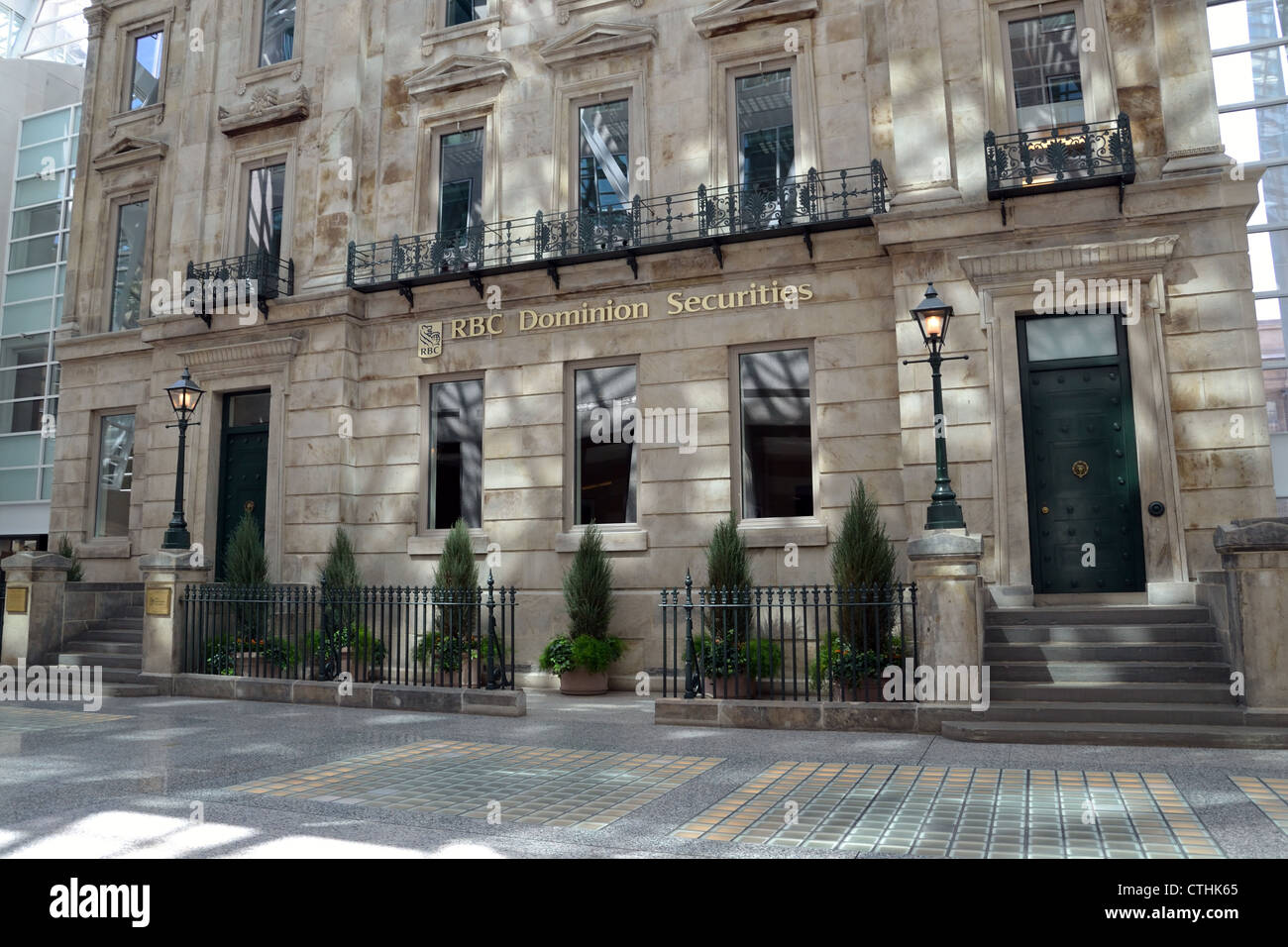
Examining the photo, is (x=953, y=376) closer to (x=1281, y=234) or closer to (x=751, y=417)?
(x=751, y=417)

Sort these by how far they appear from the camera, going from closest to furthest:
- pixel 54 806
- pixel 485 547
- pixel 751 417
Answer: pixel 54 806 < pixel 751 417 < pixel 485 547

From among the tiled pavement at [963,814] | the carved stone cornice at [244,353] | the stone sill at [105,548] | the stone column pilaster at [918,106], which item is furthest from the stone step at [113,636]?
the stone column pilaster at [918,106]

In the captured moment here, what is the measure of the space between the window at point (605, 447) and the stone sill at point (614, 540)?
30cm

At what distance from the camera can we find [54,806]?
6.49 m

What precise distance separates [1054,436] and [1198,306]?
2.57 m

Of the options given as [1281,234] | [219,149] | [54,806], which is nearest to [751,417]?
[54,806]

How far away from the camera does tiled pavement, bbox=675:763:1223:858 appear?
539cm

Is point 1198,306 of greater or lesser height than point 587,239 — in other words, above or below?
below

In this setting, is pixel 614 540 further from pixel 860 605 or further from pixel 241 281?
pixel 241 281

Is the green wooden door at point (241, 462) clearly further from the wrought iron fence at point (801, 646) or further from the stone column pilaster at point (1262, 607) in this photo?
the stone column pilaster at point (1262, 607)

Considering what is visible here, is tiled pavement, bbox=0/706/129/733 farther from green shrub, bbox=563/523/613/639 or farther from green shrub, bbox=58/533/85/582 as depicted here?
green shrub, bbox=58/533/85/582

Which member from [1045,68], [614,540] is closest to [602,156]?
[614,540]

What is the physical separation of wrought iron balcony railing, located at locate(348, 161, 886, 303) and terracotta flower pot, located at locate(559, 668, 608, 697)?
23.2 ft

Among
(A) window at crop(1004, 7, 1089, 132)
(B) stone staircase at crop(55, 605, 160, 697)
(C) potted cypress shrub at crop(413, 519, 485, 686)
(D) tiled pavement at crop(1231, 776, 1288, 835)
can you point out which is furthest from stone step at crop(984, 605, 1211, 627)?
(B) stone staircase at crop(55, 605, 160, 697)
